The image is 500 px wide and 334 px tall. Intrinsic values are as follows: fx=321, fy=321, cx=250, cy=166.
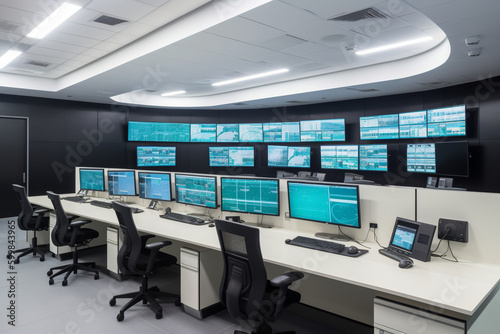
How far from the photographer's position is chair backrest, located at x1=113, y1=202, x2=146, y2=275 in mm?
2715

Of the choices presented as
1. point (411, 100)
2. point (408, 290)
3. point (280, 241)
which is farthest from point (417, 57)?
point (408, 290)

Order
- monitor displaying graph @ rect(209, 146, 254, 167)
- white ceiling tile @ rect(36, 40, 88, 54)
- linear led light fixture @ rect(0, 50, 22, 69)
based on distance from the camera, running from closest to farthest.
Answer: white ceiling tile @ rect(36, 40, 88, 54)
linear led light fixture @ rect(0, 50, 22, 69)
monitor displaying graph @ rect(209, 146, 254, 167)

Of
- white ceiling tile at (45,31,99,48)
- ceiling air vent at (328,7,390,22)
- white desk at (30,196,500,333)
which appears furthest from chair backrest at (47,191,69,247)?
ceiling air vent at (328,7,390,22)

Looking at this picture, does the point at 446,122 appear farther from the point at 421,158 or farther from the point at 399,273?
the point at 399,273

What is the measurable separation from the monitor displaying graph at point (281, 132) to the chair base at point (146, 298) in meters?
5.48

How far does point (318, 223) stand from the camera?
2709 mm

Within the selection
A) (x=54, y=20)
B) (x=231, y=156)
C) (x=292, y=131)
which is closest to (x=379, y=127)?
(x=292, y=131)

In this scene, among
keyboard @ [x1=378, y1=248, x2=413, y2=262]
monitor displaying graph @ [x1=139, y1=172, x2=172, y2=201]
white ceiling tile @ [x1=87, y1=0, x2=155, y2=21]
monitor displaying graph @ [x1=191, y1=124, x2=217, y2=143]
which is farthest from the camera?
monitor displaying graph @ [x1=191, y1=124, x2=217, y2=143]

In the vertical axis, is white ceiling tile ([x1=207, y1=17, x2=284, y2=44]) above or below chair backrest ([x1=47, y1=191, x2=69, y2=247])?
above

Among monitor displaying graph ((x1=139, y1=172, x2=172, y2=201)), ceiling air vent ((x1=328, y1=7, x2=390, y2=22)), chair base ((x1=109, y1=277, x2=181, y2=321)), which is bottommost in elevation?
chair base ((x1=109, y1=277, x2=181, y2=321))

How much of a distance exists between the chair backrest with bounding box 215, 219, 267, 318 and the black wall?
490 cm

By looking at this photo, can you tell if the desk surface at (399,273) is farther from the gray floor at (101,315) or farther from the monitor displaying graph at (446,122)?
the monitor displaying graph at (446,122)

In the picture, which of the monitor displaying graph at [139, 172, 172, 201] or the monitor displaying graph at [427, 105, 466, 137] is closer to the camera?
the monitor displaying graph at [139, 172, 172, 201]

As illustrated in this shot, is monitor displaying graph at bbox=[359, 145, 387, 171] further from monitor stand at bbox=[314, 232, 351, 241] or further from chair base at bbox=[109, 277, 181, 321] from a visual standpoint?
chair base at bbox=[109, 277, 181, 321]
